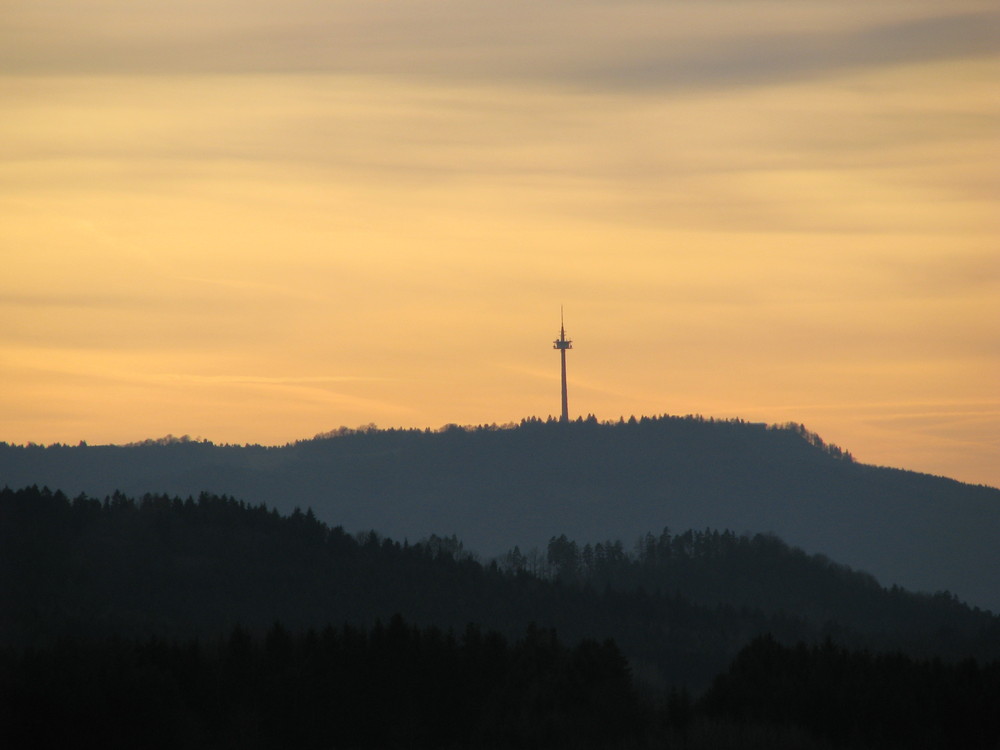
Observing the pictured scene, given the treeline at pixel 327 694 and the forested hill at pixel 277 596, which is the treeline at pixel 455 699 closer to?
the treeline at pixel 327 694

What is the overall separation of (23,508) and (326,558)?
33.8 meters

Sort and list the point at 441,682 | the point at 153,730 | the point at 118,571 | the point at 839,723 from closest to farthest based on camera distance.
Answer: the point at 153,730, the point at 839,723, the point at 441,682, the point at 118,571

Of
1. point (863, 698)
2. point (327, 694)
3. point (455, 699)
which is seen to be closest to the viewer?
point (863, 698)

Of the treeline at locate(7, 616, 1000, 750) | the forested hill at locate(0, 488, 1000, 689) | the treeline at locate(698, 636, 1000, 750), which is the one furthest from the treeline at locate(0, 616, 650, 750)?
the forested hill at locate(0, 488, 1000, 689)

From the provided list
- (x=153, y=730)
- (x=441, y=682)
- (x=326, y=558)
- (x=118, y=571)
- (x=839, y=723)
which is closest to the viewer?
(x=153, y=730)

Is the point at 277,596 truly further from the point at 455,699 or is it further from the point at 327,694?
the point at 327,694

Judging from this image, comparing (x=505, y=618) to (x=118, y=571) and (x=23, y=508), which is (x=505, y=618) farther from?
(x=23, y=508)

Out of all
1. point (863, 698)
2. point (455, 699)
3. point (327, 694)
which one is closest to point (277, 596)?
point (455, 699)

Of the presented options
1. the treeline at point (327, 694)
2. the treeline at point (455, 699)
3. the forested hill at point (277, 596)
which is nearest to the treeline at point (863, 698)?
the treeline at point (455, 699)

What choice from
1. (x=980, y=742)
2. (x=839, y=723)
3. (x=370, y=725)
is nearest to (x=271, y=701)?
(x=370, y=725)

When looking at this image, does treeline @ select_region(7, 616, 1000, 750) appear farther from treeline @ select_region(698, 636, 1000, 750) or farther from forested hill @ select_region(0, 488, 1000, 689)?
forested hill @ select_region(0, 488, 1000, 689)

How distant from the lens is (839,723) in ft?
249

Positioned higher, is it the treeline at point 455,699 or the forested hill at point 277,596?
the forested hill at point 277,596

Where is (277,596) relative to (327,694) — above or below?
above
